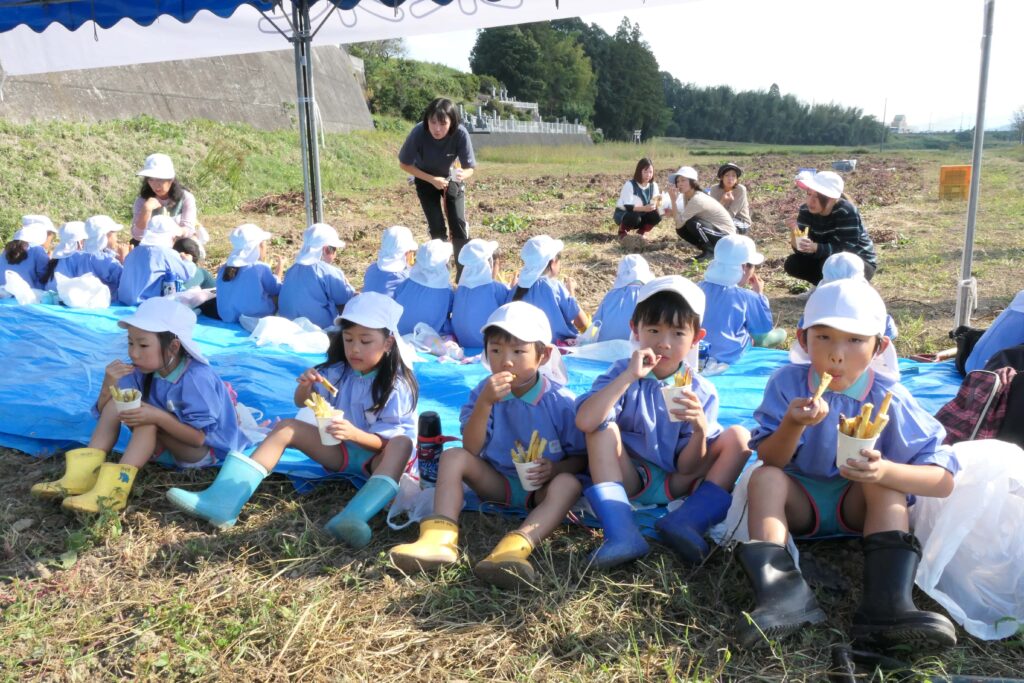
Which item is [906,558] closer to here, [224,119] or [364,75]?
[224,119]

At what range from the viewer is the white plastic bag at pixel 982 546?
2.41m

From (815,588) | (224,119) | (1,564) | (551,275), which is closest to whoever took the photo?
(815,588)

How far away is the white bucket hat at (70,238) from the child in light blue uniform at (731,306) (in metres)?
5.07

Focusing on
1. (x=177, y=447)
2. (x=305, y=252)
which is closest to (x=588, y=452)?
(x=177, y=447)

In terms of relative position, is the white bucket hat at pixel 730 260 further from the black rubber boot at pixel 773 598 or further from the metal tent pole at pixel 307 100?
the black rubber boot at pixel 773 598

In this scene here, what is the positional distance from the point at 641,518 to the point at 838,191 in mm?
4181

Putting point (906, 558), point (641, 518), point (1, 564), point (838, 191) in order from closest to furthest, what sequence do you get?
point (906, 558), point (1, 564), point (641, 518), point (838, 191)

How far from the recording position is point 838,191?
6.33 metres

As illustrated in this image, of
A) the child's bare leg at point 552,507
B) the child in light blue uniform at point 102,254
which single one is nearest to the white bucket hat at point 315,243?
the child in light blue uniform at point 102,254

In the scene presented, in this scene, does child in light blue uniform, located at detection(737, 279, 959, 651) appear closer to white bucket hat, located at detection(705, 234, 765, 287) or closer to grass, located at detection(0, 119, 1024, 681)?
grass, located at detection(0, 119, 1024, 681)

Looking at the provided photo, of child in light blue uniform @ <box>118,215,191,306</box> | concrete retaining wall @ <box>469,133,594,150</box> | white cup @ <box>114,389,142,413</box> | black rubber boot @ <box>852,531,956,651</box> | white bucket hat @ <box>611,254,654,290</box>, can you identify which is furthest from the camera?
concrete retaining wall @ <box>469,133,594,150</box>

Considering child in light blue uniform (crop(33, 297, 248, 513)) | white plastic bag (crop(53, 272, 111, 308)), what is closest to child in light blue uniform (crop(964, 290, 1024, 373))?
child in light blue uniform (crop(33, 297, 248, 513))

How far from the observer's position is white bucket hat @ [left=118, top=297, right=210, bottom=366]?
3.32 m

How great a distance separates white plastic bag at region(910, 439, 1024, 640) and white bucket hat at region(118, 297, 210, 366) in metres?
2.77
